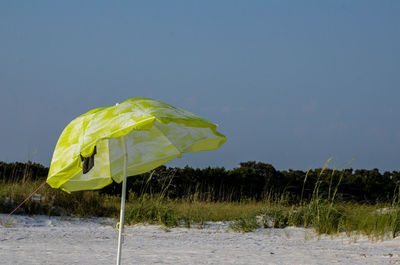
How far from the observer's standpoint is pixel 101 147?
3504mm

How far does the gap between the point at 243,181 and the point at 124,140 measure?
10356 mm

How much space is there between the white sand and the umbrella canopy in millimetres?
2076

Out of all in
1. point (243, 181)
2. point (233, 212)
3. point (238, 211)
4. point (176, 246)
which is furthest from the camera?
point (243, 181)

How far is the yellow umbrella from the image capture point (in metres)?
2.81

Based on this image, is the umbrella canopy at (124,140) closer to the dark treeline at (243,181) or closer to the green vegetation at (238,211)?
the green vegetation at (238,211)

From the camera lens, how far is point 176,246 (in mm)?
6488

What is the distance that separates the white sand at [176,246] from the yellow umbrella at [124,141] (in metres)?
2.08

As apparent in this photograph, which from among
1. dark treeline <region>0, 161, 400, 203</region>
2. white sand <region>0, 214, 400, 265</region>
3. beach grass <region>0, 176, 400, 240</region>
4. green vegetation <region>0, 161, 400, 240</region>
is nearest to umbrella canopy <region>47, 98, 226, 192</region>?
white sand <region>0, 214, 400, 265</region>

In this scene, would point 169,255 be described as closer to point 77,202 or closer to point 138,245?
point 138,245

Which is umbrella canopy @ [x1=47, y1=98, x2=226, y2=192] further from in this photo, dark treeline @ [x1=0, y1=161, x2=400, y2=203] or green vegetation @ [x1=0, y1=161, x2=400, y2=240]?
dark treeline @ [x1=0, y1=161, x2=400, y2=203]

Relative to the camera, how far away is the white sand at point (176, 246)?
549 centimetres

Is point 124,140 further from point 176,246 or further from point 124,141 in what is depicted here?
point 176,246

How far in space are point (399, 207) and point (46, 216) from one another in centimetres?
617

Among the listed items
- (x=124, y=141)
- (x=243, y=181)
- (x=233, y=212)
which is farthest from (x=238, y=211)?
(x=124, y=141)
